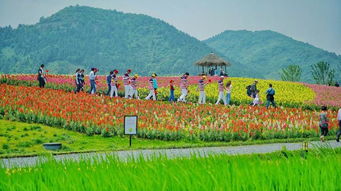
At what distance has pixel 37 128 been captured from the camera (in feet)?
62.8

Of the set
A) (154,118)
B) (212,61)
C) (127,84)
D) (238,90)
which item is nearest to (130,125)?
(154,118)

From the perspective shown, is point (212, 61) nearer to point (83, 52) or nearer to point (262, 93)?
point (262, 93)

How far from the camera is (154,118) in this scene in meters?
21.1

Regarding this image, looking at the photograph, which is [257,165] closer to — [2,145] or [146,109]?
[2,145]

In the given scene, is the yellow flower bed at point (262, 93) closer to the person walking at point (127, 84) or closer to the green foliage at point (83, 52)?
the person walking at point (127, 84)

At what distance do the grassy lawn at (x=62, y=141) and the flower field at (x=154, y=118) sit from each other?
0.50 m

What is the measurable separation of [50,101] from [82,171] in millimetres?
18723

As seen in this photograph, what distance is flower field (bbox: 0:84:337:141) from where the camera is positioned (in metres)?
18.5

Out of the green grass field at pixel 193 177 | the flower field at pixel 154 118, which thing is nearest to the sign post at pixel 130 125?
the flower field at pixel 154 118

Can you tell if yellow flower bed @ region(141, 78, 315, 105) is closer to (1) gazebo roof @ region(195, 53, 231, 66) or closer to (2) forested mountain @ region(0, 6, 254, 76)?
(1) gazebo roof @ region(195, 53, 231, 66)

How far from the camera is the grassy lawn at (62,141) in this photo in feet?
52.2

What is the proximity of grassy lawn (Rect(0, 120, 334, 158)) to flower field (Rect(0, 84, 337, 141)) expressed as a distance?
0.50 metres

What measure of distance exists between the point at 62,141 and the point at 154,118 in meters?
5.01

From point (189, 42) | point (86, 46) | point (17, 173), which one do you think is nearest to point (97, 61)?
point (86, 46)
